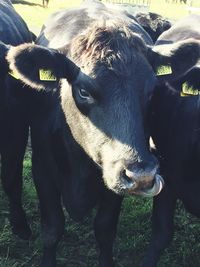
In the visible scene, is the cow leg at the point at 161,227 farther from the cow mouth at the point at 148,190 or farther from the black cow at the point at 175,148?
the cow mouth at the point at 148,190

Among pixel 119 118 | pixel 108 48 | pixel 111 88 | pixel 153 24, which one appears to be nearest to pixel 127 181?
pixel 119 118

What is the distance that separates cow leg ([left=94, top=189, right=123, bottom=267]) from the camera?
3861 millimetres

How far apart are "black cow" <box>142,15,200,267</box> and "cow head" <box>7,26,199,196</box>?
0.73ft

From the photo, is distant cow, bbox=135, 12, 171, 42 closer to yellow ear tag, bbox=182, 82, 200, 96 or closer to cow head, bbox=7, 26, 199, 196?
yellow ear tag, bbox=182, 82, 200, 96

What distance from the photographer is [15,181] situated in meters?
4.55

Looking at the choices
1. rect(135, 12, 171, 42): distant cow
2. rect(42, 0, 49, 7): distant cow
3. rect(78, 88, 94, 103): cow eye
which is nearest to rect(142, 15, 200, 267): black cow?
rect(78, 88, 94, 103): cow eye

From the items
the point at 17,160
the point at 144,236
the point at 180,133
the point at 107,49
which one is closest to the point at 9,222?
the point at 17,160

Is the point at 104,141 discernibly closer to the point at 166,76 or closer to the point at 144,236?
the point at 166,76

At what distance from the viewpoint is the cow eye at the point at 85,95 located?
3.11 m

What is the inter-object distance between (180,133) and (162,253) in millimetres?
1121

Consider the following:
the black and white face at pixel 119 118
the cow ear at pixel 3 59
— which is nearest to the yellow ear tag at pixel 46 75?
the black and white face at pixel 119 118

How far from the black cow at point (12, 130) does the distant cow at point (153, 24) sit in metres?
2.60

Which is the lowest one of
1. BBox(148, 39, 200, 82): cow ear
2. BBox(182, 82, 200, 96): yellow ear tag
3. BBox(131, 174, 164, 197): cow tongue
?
BBox(131, 174, 164, 197): cow tongue

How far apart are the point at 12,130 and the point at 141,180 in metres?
1.76
